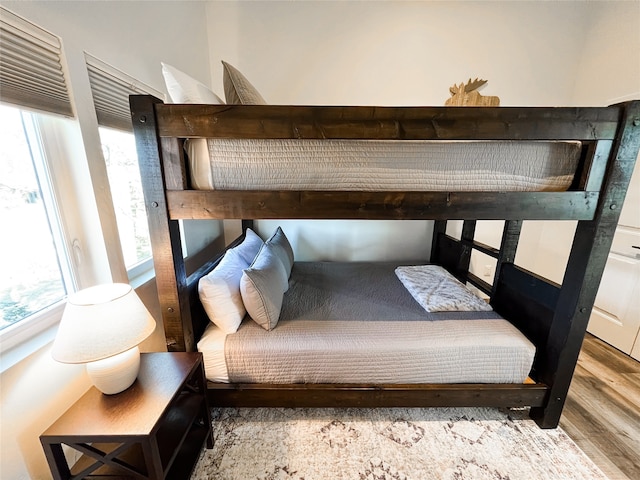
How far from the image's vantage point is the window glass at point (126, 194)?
4.59ft

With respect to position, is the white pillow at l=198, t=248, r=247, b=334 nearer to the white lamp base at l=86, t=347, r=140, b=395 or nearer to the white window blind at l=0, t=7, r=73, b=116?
the white lamp base at l=86, t=347, r=140, b=395

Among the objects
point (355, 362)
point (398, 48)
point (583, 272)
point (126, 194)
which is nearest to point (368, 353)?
point (355, 362)

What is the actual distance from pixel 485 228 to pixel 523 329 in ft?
4.68

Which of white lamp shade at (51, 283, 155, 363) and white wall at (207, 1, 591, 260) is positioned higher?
white wall at (207, 1, 591, 260)

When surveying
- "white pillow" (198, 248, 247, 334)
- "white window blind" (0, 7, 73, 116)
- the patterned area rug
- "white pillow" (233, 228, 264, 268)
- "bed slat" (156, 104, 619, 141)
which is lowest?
the patterned area rug

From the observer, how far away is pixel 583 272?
3.78 feet

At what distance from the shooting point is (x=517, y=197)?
3.53 feet

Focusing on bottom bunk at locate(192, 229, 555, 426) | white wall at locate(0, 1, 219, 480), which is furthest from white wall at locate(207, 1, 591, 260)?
bottom bunk at locate(192, 229, 555, 426)

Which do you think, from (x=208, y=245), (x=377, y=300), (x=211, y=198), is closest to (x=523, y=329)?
(x=377, y=300)

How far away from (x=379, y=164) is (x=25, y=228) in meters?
1.47

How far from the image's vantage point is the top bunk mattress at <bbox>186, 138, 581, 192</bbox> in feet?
3.38

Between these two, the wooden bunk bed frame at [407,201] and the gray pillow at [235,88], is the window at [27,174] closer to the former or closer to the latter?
the wooden bunk bed frame at [407,201]

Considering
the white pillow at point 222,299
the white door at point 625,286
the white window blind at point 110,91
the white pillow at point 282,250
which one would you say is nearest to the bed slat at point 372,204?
the white pillow at point 222,299

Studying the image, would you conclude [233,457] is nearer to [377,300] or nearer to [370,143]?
[377,300]
